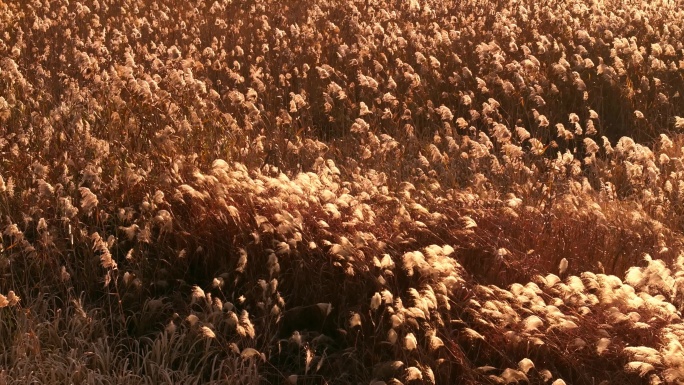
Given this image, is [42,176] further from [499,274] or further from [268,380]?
[499,274]

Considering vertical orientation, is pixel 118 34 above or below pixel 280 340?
above

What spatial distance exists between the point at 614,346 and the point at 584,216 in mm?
1391

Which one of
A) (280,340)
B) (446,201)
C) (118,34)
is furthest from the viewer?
(118,34)

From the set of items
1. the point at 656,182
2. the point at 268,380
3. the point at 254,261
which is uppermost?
the point at 656,182

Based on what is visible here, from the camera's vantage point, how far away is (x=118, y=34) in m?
6.98

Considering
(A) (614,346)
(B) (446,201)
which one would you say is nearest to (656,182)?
(B) (446,201)

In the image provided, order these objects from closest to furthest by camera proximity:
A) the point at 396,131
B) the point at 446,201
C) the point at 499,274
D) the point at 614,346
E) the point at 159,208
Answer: the point at 614,346
the point at 499,274
the point at 159,208
the point at 446,201
the point at 396,131

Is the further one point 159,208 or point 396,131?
point 396,131

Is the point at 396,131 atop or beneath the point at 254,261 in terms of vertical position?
atop

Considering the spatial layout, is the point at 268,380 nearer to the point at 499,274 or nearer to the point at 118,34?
the point at 499,274

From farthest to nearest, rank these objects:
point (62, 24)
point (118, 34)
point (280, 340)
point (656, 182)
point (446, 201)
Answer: point (62, 24) < point (118, 34) < point (656, 182) < point (446, 201) < point (280, 340)

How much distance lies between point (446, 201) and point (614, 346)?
1373 mm

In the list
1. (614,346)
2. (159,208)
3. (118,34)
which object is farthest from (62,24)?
(614,346)

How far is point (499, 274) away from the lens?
3.92 metres
